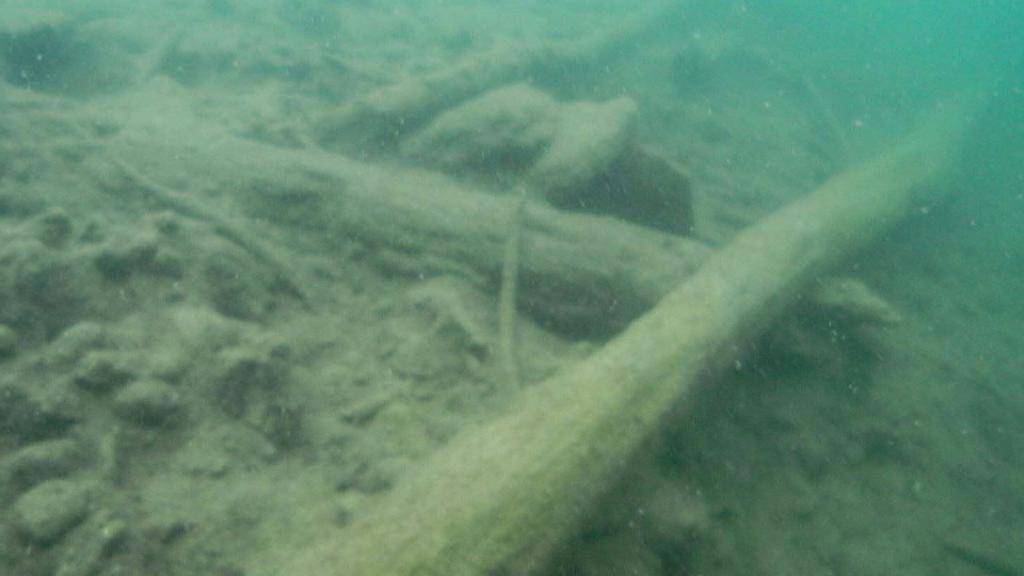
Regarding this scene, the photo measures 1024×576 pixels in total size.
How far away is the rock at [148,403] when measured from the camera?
252 centimetres

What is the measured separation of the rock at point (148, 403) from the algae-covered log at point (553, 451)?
1.07m

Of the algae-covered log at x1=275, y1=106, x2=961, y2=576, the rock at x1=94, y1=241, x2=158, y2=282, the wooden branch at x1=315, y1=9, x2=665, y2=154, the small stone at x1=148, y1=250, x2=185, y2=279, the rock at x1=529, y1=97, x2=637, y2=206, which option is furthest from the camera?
the wooden branch at x1=315, y1=9, x2=665, y2=154

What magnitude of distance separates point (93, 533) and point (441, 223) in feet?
9.41

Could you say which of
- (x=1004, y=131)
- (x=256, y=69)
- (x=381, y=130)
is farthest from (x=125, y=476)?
(x=1004, y=131)

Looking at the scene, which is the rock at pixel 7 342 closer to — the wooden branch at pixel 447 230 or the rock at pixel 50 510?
the rock at pixel 50 510

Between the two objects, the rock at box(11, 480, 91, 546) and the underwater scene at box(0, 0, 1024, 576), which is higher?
the rock at box(11, 480, 91, 546)

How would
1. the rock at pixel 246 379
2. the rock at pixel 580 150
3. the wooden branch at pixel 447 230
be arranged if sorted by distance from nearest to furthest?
the rock at pixel 246 379, the wooden branch at pixel 447 230, the rock at pixel 580 150

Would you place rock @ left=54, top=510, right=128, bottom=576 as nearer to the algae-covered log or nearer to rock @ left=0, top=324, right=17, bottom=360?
the algae-covered log

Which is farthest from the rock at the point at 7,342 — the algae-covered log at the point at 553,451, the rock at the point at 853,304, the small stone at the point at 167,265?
the rock at the point at 853,304

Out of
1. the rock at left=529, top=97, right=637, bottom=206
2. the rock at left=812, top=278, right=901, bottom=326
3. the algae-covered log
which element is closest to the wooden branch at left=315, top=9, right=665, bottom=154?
the rock at left=529, top=97, right=637, bottom=206

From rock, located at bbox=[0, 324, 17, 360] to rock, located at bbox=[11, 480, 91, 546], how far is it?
31.7 inches

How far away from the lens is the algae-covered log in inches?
76.4

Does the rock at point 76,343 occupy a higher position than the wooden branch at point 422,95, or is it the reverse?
the rock at point 76,343

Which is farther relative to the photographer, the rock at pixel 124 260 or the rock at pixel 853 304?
the rock at pixel 853 304
